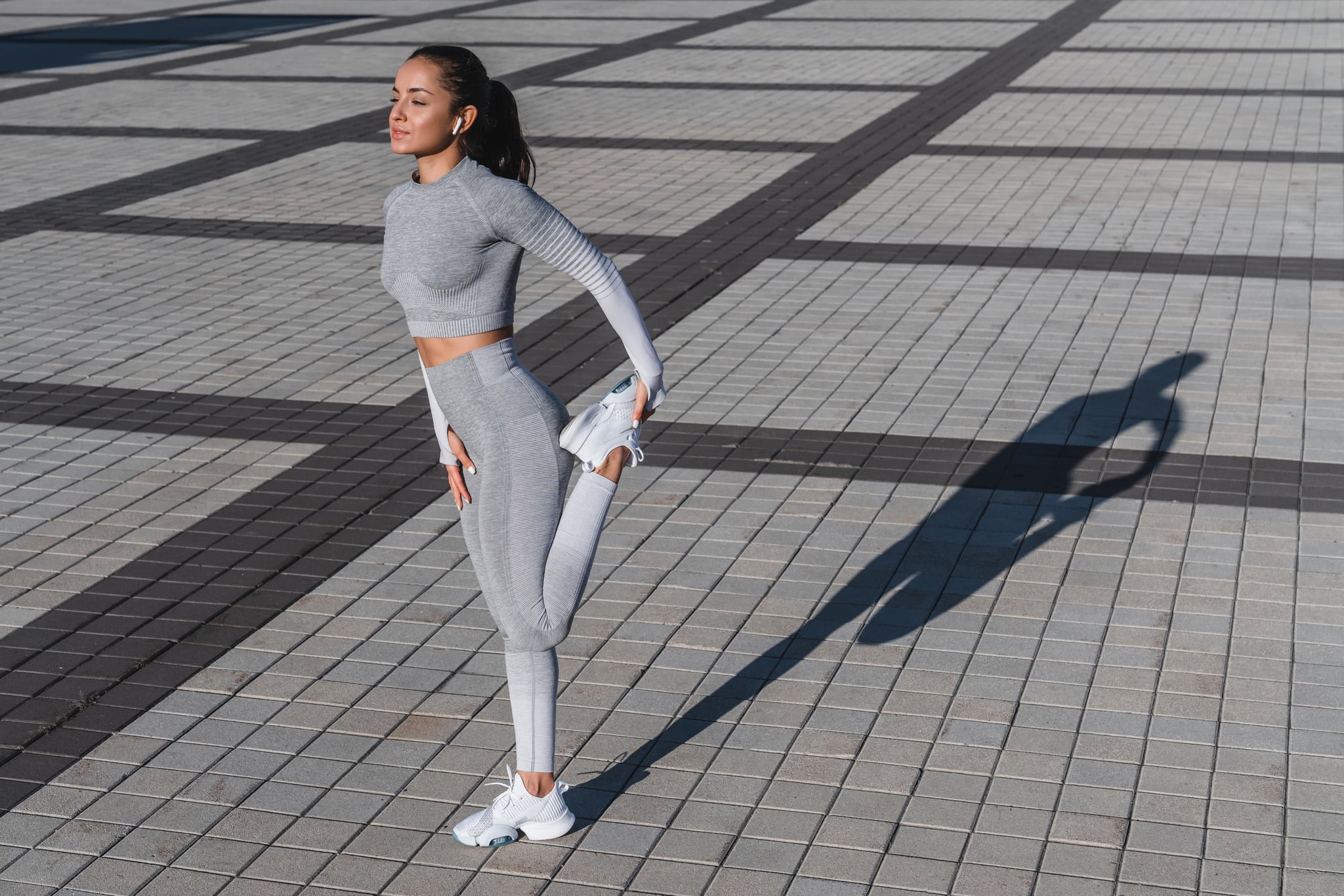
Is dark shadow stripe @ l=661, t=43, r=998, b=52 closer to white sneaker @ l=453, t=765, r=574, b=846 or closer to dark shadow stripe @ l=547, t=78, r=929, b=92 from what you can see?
dark shadow stripe @ l=547, t=78, r=929, b=92

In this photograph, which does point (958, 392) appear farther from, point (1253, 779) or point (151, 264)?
point (151, 264)

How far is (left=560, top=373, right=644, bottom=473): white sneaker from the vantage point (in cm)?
367

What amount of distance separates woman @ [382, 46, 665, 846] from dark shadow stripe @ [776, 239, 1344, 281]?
250 inches

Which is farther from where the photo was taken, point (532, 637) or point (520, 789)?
point (520, 789)

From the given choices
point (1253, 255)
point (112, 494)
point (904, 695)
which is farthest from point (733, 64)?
point (904, 695)

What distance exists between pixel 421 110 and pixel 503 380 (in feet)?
2.15

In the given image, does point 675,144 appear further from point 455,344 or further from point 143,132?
point 455,344

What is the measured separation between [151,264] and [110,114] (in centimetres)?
660

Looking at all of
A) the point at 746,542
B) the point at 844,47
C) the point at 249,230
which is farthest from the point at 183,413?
the point at 844,47

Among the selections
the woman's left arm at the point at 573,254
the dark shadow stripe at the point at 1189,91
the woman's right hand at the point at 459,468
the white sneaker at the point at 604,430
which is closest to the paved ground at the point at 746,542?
the woman's right hand at the point at 459,468

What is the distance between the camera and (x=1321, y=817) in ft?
13.1

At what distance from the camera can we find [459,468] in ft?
12.9

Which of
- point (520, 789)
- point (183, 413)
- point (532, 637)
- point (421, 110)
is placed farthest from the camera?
point (183, 413)

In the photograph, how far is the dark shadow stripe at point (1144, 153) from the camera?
41.6 ft
